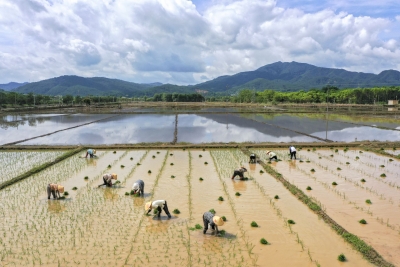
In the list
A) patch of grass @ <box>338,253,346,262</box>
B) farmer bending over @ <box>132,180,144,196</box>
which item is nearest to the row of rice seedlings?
farmer bending over @ <box>132,180,144,196</box>

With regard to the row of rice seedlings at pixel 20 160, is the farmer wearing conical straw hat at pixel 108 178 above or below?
above

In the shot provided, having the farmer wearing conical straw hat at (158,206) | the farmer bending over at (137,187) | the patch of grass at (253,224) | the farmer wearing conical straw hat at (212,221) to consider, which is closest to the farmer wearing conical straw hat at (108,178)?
the farmer bending over at (137,187)

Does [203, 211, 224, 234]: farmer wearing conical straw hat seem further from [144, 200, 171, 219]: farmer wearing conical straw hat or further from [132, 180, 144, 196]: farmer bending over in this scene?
[132, 180, 144, 196]: farmer bending over

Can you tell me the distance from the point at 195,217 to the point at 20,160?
14.3 meters

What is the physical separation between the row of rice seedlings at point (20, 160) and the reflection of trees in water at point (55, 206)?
16.0ft

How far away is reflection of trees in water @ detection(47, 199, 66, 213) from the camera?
1137 cm

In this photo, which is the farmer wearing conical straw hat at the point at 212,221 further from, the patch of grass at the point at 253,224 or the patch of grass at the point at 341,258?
the patch of grass at the point at 341,258

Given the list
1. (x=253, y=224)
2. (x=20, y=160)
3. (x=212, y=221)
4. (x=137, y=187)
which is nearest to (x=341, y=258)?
(x=253, y=224)

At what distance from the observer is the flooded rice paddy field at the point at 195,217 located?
26.8 feet

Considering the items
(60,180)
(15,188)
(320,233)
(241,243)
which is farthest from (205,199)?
(15,188)

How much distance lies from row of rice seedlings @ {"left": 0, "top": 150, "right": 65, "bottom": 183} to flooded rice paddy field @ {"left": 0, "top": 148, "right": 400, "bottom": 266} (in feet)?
4.76

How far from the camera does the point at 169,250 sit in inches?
334

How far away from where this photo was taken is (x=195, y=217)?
35.1 feet

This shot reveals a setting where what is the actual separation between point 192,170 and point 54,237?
349 inches
